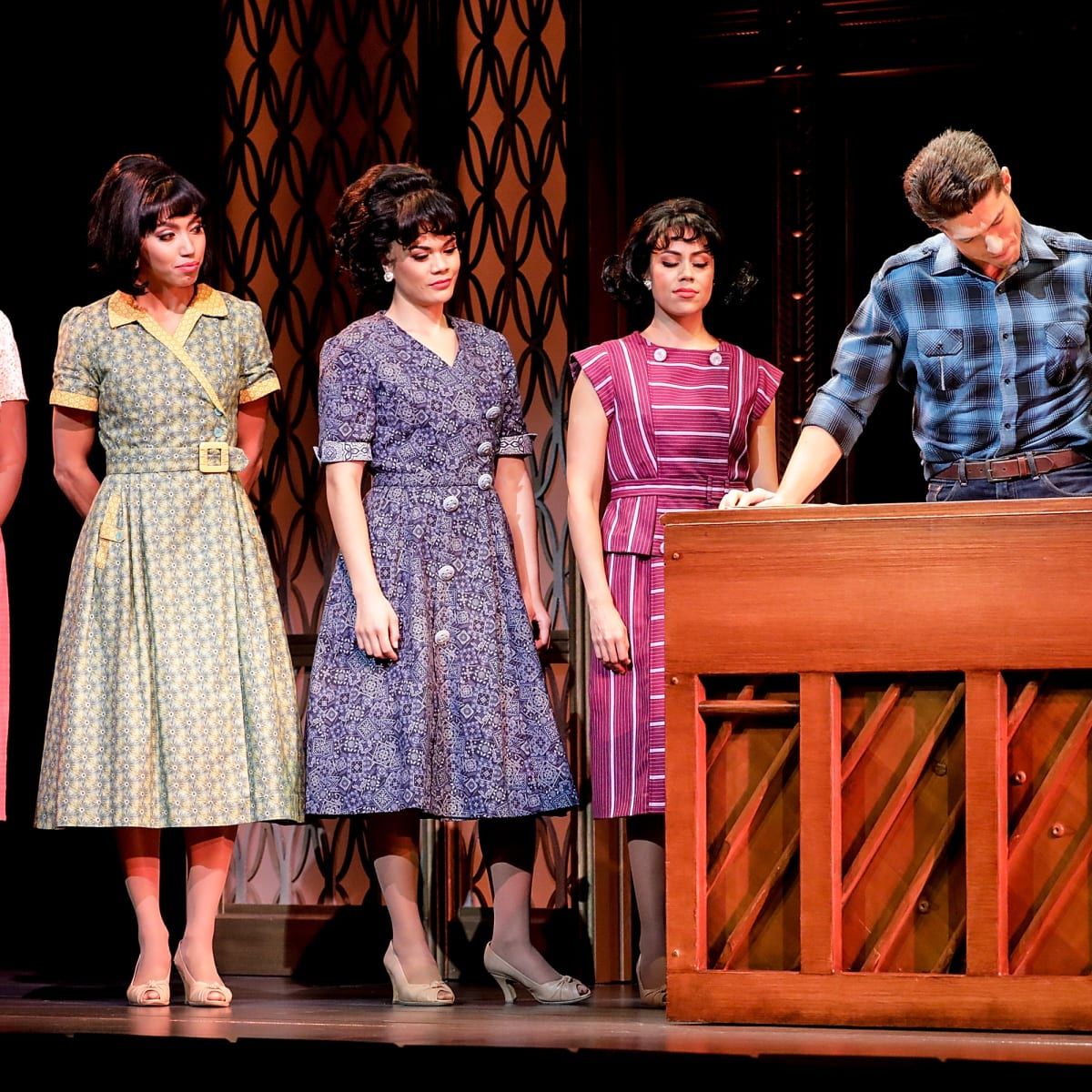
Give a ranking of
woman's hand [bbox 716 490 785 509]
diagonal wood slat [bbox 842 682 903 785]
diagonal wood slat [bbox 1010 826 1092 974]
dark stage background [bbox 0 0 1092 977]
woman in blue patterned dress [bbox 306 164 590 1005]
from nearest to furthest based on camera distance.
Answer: diagonal wood slat [bbox 1010 826 1092 974], diagonal wood slat [bbox 842 682 903 785], woman's hand [bbox 716 490 785 509], woman in blue patterned dress [bbox 306 164 590 1005], dark stage background [bbox 0 0 1092 977]

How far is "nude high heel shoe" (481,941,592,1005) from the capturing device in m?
3.86

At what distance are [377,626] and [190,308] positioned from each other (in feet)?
2.69

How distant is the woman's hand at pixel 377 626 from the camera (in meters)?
3.80

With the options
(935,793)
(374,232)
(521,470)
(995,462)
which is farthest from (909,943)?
(374,232)

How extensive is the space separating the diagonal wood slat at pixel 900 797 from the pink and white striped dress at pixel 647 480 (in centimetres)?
81

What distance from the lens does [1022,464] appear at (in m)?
3.60

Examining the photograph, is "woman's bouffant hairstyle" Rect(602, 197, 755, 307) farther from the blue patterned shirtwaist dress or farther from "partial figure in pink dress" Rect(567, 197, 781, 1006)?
the blue patterned shirtwaist dress

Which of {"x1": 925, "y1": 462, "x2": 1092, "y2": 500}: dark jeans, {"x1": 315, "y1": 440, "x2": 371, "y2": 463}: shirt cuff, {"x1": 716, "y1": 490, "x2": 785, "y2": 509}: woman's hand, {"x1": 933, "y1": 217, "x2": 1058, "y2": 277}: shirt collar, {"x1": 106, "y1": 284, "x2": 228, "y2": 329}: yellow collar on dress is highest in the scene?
{"x1": 933, "y1": 217, "x2": 1058, "y2": 277}: shirt collar

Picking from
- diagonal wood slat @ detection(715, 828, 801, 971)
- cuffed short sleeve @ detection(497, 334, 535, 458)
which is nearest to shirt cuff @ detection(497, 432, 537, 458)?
cuffed short sleeve @ detection(497, 334, 535, 458)

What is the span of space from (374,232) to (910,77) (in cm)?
153

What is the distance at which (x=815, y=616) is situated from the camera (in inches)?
123

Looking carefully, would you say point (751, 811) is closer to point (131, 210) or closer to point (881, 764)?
point (881, 764)

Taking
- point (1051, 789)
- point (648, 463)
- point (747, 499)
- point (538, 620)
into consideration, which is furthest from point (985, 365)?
point (538, 620)

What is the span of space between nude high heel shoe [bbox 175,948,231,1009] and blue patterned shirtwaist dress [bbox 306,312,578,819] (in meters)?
0.41
